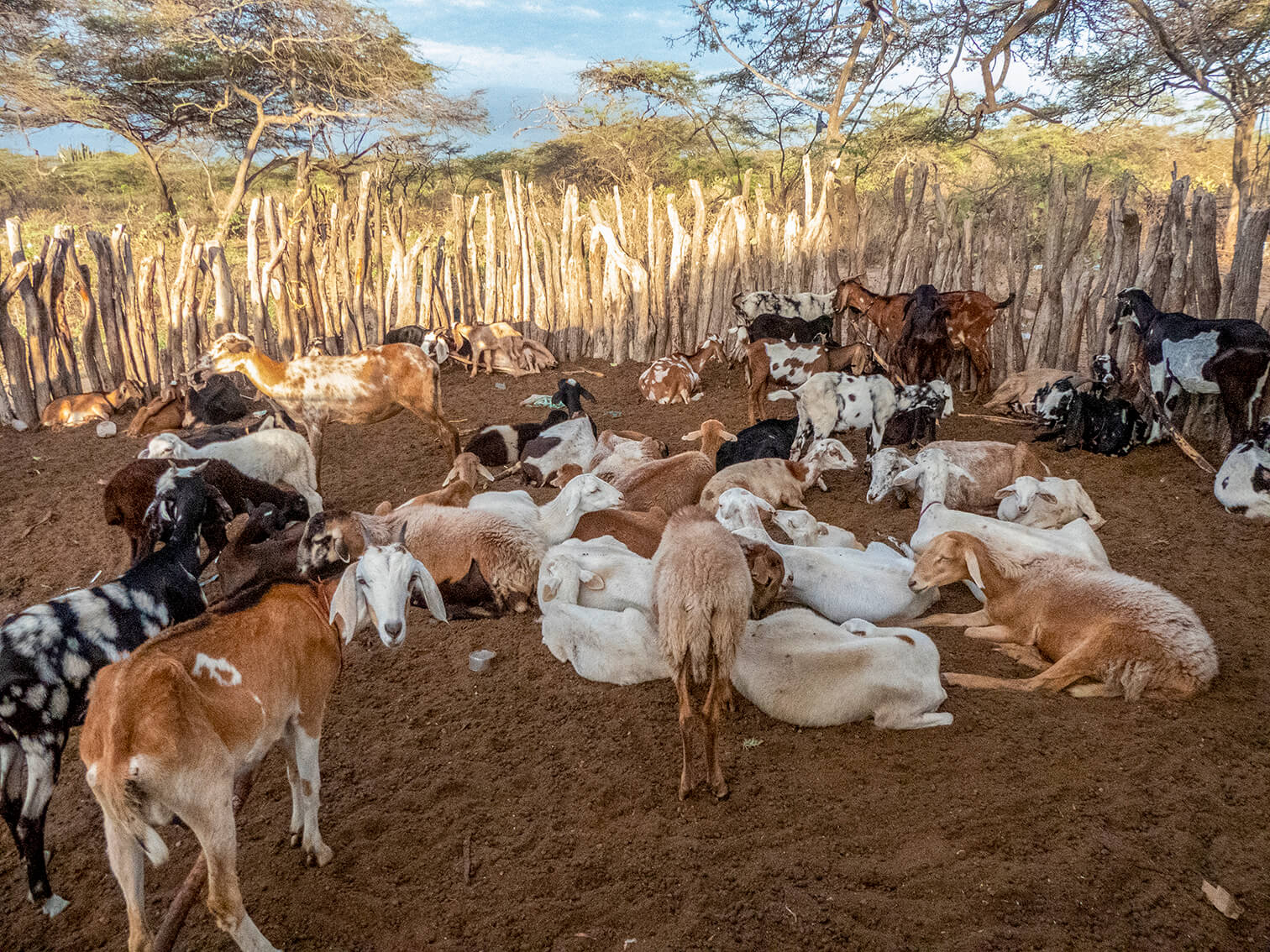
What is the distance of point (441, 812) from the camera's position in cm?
344

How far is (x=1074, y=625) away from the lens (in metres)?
4.06

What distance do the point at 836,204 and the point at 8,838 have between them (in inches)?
423

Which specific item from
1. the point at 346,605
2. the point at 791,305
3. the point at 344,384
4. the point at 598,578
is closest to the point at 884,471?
the point at 598,578

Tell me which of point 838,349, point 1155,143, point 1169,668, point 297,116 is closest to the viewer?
point 1169,668

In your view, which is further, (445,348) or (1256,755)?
(445,348)

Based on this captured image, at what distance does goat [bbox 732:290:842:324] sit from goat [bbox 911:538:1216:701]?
6.13 meters

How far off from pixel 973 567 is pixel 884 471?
2373 mm

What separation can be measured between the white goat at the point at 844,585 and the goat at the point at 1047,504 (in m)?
1.44

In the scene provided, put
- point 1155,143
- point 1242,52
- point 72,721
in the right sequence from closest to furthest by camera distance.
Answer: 1. point 72,721
2. point 1242,52
3. point 1155,143

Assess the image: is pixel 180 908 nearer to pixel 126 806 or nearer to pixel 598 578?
pixel 126 806

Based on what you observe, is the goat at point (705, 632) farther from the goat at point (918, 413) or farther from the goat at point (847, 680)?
the goat at point (918, 413)

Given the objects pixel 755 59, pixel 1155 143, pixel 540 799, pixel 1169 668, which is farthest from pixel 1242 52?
pixel 540 799

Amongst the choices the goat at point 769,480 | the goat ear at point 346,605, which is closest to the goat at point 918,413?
the goat at point 769,480

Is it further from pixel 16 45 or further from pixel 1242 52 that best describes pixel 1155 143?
pixel 16 45
